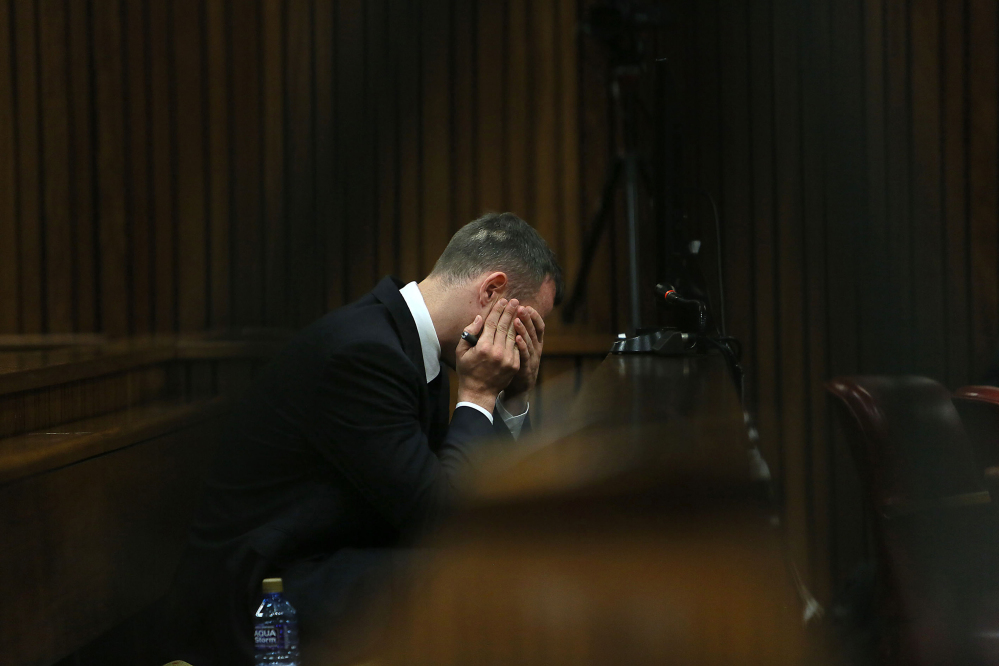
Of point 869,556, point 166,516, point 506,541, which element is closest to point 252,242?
point 506,541

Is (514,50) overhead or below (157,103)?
overhead

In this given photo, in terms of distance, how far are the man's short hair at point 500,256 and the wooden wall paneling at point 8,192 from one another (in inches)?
48.9

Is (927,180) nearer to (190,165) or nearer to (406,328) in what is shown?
(406,328)

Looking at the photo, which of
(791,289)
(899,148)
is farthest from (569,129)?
(899,148)

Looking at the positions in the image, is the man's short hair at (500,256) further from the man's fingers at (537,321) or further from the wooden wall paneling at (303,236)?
the wooden wall paneling at (303,236)

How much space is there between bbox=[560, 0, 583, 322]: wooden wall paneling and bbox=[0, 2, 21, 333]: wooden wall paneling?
1268 millimetres

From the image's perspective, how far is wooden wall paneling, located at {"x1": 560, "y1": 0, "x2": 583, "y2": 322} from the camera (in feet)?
6.54

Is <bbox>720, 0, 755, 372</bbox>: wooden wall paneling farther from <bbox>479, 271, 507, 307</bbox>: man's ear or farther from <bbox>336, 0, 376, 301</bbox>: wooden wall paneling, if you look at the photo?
<bbox>336, 0, 376, 301</bbox>: wooden wall paneling

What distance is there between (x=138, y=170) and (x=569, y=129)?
1043 mm

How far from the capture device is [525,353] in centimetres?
121

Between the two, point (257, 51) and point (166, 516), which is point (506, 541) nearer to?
point (166, 516)

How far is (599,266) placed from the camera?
2016 mm

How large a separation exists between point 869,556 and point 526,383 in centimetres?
129

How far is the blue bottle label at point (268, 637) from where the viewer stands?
95 cm
